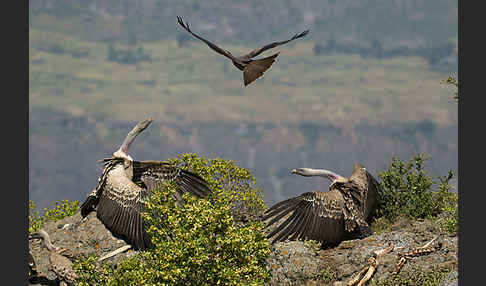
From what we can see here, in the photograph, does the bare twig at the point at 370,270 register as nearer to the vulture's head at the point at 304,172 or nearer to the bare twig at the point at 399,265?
the bare twig at the point at 399,265

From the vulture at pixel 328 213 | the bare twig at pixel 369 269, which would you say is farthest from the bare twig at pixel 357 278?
the vulture at pixel 328 213

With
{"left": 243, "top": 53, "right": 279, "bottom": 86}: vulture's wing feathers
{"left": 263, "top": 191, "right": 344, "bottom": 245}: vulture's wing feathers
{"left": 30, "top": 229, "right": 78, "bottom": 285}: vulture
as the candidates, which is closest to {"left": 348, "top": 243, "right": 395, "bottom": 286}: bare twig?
{"left": 263, "top": 191, "right": 344, "bottom": 245}: vulture's wing feathers

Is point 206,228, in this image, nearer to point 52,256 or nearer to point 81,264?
point 81,264

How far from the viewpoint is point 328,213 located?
31.7 meters

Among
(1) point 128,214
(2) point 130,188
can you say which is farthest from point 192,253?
(2) point 130,188

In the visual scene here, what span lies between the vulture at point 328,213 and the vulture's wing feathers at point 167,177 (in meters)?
3.10

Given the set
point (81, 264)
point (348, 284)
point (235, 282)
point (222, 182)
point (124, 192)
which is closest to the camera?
point (235, 282)

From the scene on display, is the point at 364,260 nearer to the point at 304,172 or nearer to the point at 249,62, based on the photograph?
the point at 304,172

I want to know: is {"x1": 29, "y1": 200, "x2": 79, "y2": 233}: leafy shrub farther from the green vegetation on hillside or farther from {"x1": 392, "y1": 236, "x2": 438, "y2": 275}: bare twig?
{"x1": 392, "y1": 236, "x2": 438, "y2": 275}: bare twig

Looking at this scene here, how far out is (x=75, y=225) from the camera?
123ft

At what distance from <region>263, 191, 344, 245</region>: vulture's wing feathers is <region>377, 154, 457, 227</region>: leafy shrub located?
3.68 meters

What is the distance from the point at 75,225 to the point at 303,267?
12.8 m

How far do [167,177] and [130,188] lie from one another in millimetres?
2054

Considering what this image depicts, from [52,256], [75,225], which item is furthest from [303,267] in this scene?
[75,225]
